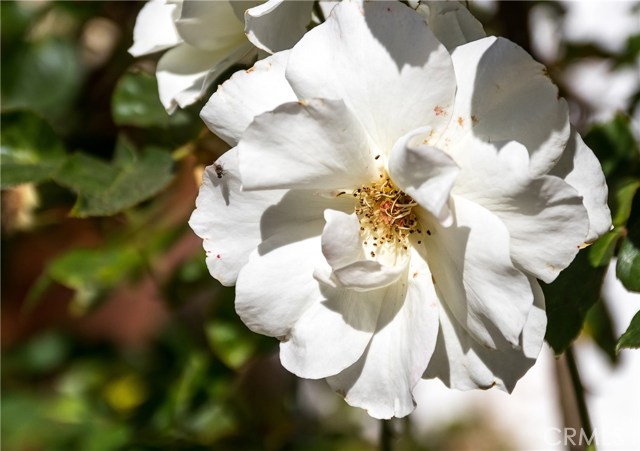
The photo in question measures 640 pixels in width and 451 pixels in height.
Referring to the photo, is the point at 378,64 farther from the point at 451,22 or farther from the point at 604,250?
the point at 604,250

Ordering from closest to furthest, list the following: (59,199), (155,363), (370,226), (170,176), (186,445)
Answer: (370,226)
(170,176)
(186,445)
(59,199)
(155,363)

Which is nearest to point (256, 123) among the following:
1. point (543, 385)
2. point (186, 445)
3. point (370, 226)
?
point (370, 226)

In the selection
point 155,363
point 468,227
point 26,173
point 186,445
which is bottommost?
point 155,363

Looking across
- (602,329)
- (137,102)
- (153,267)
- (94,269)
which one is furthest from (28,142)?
(602,329)

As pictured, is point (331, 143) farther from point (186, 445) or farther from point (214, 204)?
point (186, 445)

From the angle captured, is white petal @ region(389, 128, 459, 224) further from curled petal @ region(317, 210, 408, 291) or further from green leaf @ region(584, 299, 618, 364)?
green leaf @ region(584, 299, 618, 364)

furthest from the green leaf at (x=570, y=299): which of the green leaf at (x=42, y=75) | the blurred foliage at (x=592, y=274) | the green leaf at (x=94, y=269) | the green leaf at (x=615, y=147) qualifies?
the green leaf at (x=42, y=75)

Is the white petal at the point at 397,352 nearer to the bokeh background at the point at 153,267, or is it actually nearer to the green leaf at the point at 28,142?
the bokeh background at the point at 153,267
